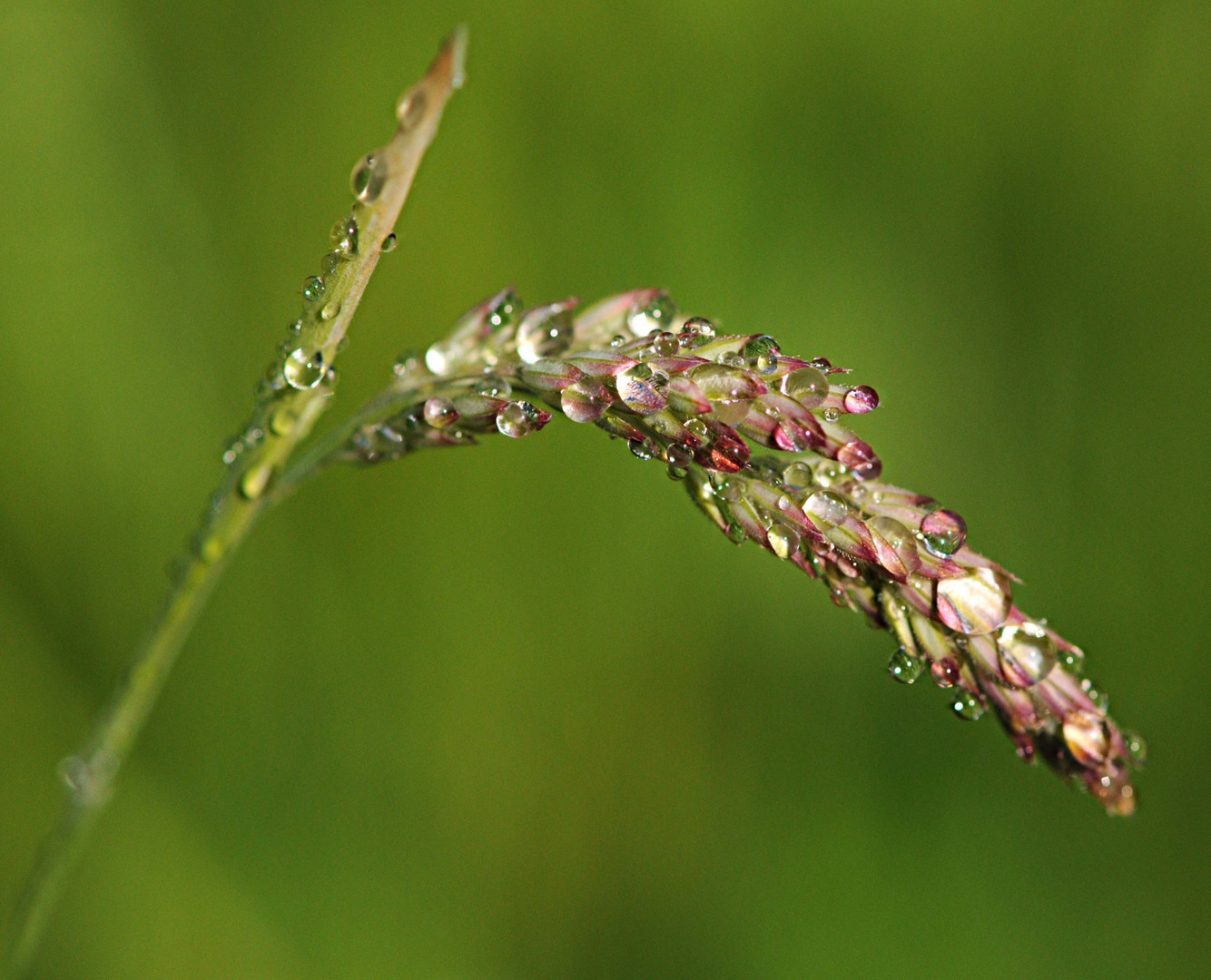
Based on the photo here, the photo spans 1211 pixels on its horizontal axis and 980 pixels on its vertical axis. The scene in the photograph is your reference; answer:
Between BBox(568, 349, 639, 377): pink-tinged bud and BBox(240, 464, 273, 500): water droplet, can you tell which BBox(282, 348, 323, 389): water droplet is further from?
BBox(568, 349, 639, 377): pink-tinged bud

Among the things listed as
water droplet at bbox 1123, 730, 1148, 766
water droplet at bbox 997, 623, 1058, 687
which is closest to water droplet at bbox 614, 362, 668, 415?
water droplet at bbox 997, 623, 1058, 687

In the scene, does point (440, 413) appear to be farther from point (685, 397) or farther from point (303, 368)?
point (685, 397)

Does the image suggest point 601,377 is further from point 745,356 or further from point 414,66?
point 414,66

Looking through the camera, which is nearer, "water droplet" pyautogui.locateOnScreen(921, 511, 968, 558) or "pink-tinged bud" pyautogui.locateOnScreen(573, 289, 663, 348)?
"water droplet" pyautogui.locateOnScreen(921, 511, 968, 558)

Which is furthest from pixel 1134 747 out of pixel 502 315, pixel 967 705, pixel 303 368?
pixel 303 368

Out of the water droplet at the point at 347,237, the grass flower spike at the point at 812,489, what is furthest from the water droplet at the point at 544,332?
the water droplet at the point at 347,237

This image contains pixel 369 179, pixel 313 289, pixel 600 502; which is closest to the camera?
pixel 369 179
